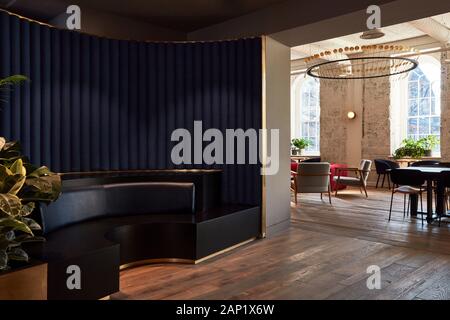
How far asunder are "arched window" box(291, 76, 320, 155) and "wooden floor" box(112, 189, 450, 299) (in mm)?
7736

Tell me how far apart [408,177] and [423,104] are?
589 cm

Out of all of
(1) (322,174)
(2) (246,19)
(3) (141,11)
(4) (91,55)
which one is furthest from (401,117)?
(4) (91,55)

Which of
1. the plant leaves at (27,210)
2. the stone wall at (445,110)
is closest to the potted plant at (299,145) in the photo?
the stone wall at (445,110)

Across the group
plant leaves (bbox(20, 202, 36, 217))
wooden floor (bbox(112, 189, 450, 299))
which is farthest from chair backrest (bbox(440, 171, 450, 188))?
plant leaves (bbox(20, 202, 36, 217))

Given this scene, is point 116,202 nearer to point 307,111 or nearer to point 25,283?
point 25,283

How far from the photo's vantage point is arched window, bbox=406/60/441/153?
34.3ft

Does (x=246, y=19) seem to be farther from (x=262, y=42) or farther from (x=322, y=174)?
(x=322, y=174)

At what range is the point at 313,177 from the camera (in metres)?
7.63

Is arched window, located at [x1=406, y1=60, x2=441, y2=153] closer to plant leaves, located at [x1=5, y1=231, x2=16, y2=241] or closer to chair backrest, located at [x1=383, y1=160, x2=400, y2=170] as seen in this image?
chair backrest, located at [x1=383, y1=160, x2=400, y2=170]

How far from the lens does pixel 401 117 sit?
11125mm

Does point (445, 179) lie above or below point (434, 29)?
below

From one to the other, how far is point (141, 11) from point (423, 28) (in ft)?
22.1

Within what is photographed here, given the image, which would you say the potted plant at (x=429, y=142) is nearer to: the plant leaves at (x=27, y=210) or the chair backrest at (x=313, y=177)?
the chair backrest at (x=313, y=177)

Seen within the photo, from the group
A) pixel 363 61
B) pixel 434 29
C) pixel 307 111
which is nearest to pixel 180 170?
pixel 363 61
